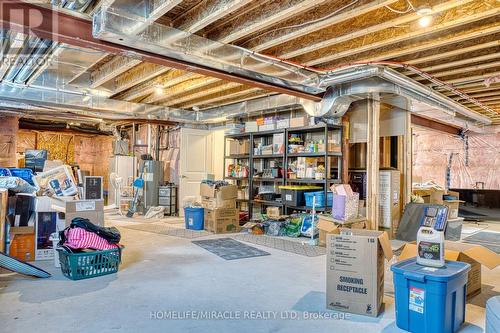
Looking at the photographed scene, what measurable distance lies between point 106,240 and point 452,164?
9.37 m

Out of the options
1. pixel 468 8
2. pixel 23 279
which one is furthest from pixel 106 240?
pixel 468 8

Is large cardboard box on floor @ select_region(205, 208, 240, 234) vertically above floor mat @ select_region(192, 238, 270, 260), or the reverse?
large cardboard box on floor @ select_region(205, 208, 240, 234)

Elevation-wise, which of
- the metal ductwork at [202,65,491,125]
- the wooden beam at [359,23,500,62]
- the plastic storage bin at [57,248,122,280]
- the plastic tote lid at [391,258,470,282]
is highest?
the wooden beam at [359,23,500,62]

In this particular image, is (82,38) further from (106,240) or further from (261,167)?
(261,167)

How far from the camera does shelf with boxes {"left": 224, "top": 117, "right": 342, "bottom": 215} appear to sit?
582 cm

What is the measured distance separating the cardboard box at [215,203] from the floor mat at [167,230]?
1.49 ft

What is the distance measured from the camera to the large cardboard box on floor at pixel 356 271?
2.56 meters

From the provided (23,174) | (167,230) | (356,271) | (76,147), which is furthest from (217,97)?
(76,147)

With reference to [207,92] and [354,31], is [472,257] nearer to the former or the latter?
[354,31]

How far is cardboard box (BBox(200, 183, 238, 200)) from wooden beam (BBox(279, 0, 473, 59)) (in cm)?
259

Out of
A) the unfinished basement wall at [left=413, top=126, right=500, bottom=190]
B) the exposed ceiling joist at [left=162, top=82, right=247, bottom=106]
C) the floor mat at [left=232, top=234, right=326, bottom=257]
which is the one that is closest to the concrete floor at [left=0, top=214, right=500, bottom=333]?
the floor mat at [left=232, top=234, right=326, bottom=257]

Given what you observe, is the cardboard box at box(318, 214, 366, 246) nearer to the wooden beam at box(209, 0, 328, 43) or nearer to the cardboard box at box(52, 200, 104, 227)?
the wooden beam at box(209, 0, 328, 43)

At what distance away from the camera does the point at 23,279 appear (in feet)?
10.7

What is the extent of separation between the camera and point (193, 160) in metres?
8.65
